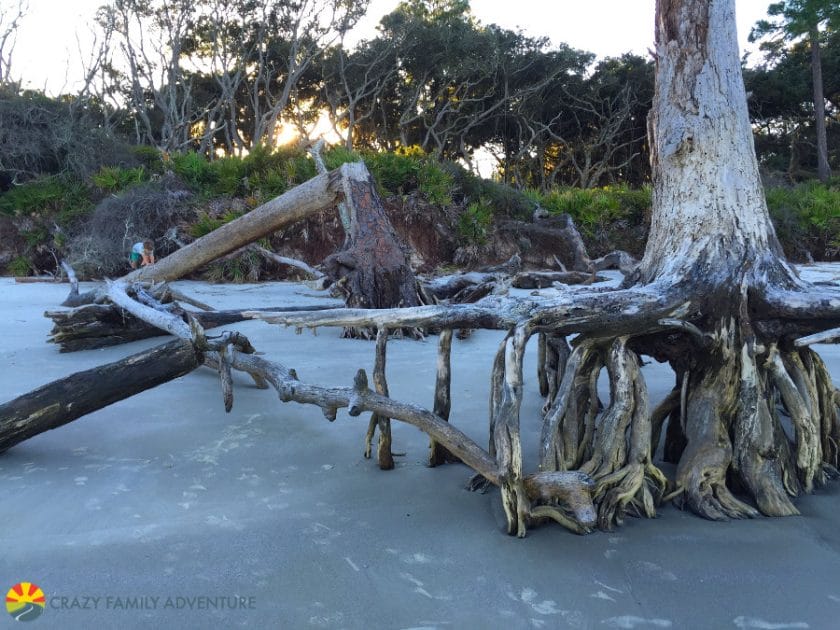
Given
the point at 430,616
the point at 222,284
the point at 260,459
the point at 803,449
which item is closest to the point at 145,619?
the point at 430,616

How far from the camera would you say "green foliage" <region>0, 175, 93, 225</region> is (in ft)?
44.3

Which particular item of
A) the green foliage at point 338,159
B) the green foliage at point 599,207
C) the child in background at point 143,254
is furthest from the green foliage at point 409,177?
the child in background at point 143,254

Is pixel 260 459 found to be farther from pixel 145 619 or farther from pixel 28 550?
pixel 145 619

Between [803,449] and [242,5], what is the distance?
88.9ft

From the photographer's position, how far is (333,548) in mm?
2328

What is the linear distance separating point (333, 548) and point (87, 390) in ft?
5.73

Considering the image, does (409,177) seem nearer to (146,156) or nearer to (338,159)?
(338,159)

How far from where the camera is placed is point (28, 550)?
7.49ft

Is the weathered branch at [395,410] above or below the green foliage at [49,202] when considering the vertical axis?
below

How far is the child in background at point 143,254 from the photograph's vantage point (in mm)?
9641

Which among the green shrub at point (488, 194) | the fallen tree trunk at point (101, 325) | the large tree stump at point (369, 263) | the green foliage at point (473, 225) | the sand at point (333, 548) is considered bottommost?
the sand at point (333, 548)

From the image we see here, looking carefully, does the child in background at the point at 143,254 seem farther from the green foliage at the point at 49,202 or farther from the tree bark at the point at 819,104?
the tree bark at the point at 819,104

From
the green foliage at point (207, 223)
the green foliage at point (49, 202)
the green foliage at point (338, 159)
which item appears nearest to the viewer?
the green foliage at point (207, 223)

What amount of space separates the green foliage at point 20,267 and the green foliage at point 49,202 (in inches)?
41.3
